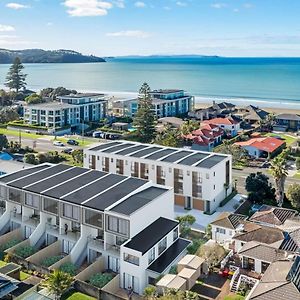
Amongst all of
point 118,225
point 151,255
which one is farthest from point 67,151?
point 151,255

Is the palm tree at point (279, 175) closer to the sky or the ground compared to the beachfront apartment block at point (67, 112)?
closer to the ground

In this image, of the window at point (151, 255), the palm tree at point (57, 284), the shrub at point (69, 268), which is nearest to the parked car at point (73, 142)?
the shrub at point (69, 268)

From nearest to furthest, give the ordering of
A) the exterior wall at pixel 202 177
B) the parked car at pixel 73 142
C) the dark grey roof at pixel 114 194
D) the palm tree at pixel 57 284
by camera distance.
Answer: the palm tree at pixel 57 284, the dark grey roof at pixel 114 194, the exterior wall at pixel 202 177, the parked car at pixel 73 142

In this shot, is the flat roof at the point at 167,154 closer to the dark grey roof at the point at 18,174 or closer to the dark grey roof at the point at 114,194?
the dark grey roof at the point at 114,194

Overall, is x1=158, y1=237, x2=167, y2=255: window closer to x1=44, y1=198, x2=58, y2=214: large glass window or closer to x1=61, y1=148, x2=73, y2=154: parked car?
x1=44, y1=198, x2=58, y2=214: large glass window

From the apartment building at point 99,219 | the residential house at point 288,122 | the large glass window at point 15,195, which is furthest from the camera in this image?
the residential house at point 288,122

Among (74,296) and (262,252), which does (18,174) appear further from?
(262,252)
